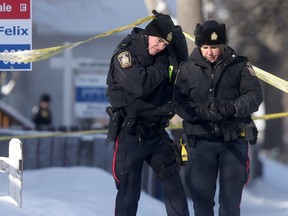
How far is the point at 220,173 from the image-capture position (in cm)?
A: 780

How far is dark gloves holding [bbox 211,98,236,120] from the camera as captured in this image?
24.7 ft

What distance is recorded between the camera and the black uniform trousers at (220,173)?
7742 millimetres

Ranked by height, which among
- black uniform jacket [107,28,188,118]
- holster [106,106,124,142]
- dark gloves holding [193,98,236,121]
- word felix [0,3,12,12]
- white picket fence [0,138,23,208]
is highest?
word felix [0,3,12,12]

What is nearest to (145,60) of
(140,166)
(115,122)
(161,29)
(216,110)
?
(161,29)

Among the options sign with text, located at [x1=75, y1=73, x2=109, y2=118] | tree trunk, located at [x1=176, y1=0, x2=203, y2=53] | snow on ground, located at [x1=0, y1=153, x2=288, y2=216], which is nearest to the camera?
snow on ground, located at [x1=0, y1=153, x2=288, y2=216]

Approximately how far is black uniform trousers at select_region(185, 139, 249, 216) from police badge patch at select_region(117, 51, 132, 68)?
80cm

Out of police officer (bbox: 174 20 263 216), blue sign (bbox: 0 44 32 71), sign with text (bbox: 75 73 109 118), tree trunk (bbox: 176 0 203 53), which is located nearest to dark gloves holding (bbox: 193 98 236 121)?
police officer (bbox: 174 20 263 216)

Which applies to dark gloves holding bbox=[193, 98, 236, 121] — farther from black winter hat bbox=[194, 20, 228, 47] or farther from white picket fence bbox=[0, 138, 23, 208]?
white picket fence bbox=[0, 138, 23, 208]

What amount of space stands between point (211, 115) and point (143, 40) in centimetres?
74

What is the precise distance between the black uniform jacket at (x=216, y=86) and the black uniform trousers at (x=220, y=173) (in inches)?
5.0

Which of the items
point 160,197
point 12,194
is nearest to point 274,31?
point 160,197

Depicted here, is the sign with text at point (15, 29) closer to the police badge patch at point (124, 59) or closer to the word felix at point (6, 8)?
the word felix at point (6, 8)

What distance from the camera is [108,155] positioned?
1272 centimetres

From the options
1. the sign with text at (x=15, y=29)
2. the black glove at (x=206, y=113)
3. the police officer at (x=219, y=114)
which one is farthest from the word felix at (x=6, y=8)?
the black glove at (x=206, y=113)
